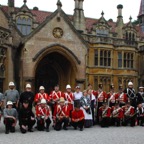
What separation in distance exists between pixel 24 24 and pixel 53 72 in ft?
17.8

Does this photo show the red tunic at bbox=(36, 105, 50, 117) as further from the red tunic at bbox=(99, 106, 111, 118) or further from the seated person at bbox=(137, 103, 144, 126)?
the seated person at bbox=(137, 103, 144, 126)

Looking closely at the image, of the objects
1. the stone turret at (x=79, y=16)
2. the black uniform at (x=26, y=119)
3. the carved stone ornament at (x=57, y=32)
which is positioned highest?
the stone turret at (x=79, y=16)

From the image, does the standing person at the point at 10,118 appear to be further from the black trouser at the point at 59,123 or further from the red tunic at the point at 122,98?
the red tunic at the point at 122,98

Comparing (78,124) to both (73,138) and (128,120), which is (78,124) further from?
(128,120)

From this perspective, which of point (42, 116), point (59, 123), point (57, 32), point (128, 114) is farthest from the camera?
point (57, 32)

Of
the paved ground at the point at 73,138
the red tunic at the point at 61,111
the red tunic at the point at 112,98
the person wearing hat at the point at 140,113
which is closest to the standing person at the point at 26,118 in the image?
the paved ground at the point at 73,138

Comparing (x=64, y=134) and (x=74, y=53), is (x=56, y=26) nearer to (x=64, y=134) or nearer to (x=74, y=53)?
(x=74, y=53)

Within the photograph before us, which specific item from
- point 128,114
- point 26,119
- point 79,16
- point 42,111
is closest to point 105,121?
point 128,114

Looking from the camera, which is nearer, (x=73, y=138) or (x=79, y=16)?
(x=73, y=138)

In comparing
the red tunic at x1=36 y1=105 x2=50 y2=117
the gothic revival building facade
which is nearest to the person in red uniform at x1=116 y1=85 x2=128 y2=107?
the red tunic at x1=36 y1=105 x2=50 y2=117

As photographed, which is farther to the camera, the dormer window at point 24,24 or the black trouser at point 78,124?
the dormer window at point 24,24

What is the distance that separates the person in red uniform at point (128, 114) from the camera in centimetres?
1456

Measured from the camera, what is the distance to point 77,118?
13.2m

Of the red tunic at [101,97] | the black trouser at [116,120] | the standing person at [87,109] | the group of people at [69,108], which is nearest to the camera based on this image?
the group of people at [69,108]
